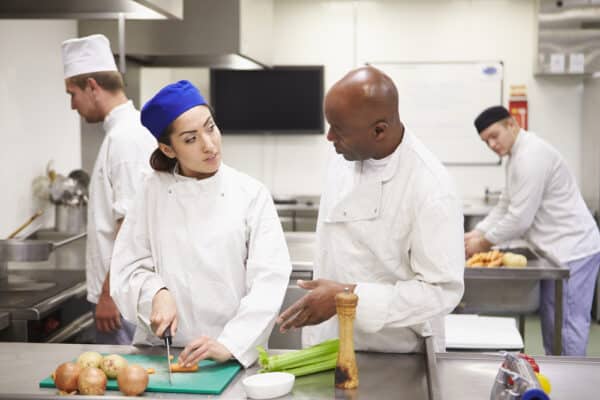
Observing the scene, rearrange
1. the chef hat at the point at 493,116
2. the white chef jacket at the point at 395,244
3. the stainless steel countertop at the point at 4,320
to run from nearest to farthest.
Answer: the white chef jacket at the point at 395,244, the stainless steel countertop at the point at 4,320, the chef hat at the point at 493,116

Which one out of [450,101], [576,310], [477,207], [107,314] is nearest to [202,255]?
[107,314]

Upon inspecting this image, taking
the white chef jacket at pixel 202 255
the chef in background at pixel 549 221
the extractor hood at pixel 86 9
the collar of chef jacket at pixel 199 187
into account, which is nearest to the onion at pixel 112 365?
the white chef jacket at pixel 202 255

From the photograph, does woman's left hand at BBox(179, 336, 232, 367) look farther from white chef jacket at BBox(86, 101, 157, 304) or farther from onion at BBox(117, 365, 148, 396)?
white chef jacket at BBox(86, 101, 157, 304)

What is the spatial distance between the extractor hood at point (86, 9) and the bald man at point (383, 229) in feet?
2.30

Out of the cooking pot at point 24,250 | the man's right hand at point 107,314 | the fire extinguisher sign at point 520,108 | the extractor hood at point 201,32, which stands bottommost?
the man's right hand at point 107,314

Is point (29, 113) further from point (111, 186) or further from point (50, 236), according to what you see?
point (111, 186)

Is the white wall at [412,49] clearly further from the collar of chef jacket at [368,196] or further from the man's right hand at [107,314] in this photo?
the collar of chef jacket at [368,196]

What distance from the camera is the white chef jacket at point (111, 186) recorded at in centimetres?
258

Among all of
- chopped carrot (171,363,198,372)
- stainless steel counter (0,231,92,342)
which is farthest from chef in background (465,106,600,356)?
chopped carrot (171,363,198,372)

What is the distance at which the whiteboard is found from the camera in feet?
18.9

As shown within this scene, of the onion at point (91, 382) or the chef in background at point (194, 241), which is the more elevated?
the chef in background at point (194, 241)

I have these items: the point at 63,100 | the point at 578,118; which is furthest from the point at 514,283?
the point at 578,118

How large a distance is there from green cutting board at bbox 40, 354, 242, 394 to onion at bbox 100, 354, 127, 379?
0.05ft

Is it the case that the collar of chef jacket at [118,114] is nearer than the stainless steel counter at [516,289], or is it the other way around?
the collar of chef jacket at [118,114]
